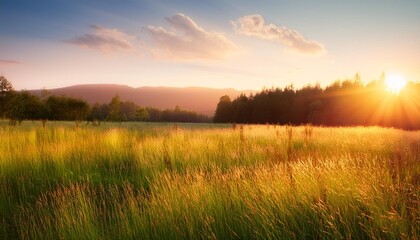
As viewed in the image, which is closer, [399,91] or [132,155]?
[132,155]

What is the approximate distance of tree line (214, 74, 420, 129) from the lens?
4403cm

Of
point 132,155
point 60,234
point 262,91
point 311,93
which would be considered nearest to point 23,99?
point 262,91

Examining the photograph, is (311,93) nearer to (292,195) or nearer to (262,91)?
(262,91)

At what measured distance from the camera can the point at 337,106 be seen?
5019 cm

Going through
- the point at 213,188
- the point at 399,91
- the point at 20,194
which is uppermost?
the point at 399,91

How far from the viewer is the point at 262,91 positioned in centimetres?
6719

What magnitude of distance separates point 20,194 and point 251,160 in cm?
466

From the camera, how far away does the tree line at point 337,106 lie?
44.0 m

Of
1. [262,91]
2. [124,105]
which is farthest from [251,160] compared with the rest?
[124,105]

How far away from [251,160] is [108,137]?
491 centimetres

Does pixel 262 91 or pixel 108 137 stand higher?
pixel 262 91

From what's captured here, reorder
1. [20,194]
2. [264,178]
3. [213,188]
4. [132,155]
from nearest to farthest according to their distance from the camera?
[213,188] < [264,178] < [20,194] < [132,155]

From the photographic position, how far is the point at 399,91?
4559cm

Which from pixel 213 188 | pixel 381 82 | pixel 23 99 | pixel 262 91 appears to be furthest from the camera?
pixel 262 91
